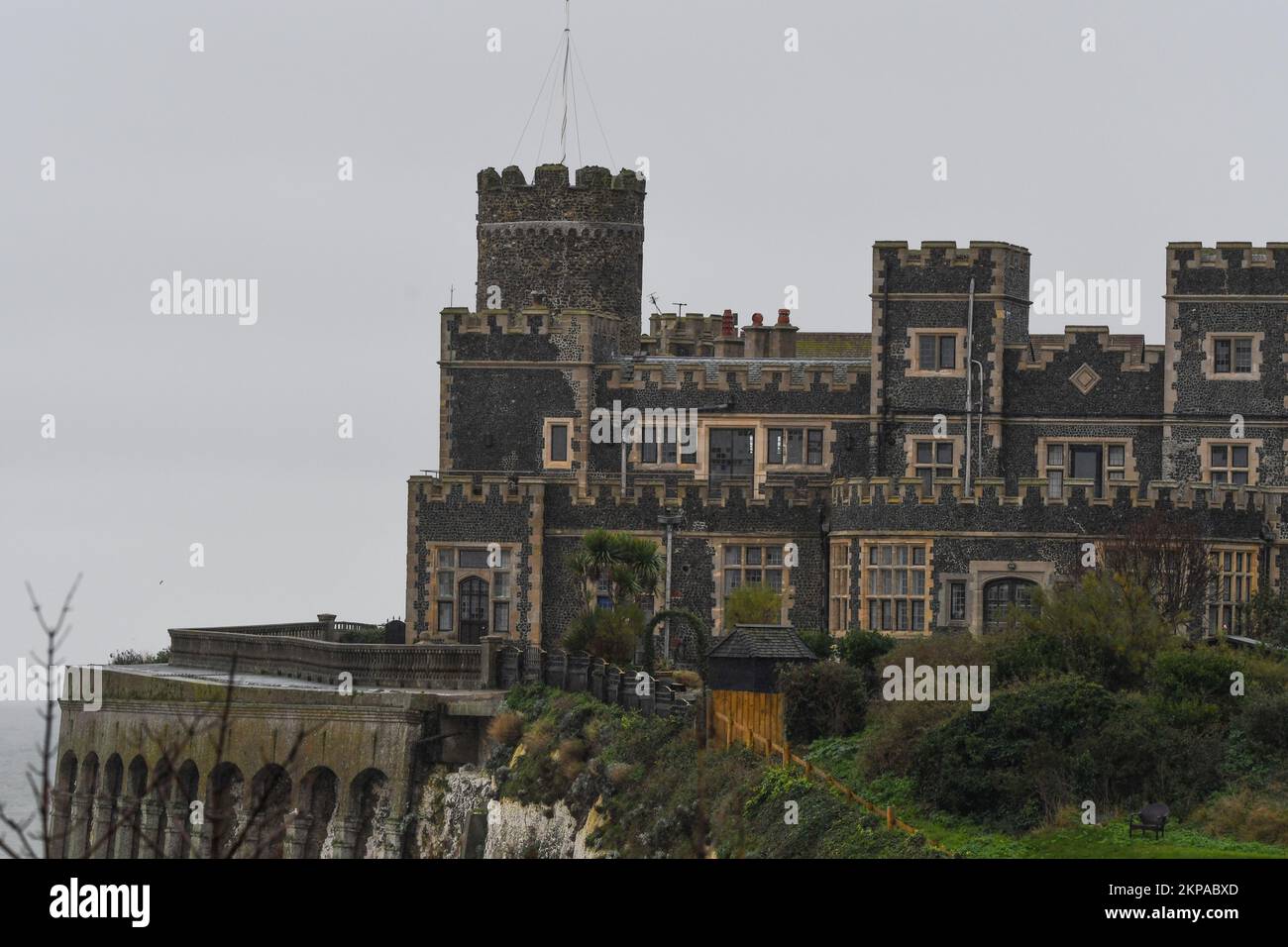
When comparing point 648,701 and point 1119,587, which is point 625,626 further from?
point 1119,587

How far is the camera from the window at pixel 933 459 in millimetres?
67438

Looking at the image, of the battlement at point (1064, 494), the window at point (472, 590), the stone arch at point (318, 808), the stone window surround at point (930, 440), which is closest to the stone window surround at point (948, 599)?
the battlement at point (1064, 494)

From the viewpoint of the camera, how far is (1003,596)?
202ft

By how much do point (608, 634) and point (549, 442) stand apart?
9053mm

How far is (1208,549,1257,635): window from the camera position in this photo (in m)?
60.8

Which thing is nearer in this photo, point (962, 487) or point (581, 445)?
point (962, 487)

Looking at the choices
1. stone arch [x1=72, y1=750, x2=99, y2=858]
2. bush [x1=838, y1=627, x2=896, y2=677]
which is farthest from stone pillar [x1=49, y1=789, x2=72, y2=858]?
bush [x1=838, y1=627, x2=896, y2=677]

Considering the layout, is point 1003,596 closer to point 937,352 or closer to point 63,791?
point 937,352

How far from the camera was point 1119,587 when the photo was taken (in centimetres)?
5588

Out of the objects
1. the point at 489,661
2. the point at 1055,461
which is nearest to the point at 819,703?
the point at 489,661

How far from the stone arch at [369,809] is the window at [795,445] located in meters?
15.4
